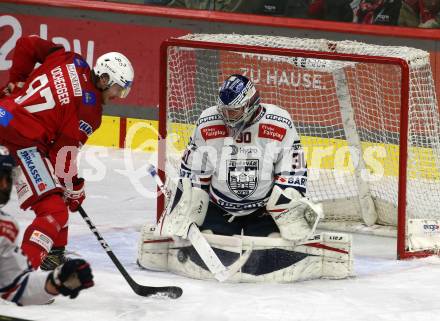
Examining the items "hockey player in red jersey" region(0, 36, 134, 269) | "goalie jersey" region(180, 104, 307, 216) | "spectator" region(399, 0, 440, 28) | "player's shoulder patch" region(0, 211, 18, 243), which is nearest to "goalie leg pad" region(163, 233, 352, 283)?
"goalie jersey" region(180, 104, 307, 216)

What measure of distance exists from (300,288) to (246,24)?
10.6 feet

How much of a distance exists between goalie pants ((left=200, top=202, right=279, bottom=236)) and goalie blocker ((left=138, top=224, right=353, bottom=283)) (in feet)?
0.53

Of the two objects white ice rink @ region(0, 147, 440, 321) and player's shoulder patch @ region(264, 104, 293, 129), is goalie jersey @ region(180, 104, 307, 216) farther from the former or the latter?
white ice rink @ region(0, 147, 440, 321)

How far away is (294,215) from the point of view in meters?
5.79

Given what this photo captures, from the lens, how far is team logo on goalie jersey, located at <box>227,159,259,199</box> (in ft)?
19.6

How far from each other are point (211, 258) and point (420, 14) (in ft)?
10.7

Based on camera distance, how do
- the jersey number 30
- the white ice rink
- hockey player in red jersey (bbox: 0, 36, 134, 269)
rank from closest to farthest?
the white ice rink
hockey player in red jersey (bbox: 0, 36, 134, 269)
the jersey number 30

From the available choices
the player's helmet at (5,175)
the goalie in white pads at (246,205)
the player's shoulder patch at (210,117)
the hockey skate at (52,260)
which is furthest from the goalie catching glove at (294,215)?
the player's helmet at (5,175)

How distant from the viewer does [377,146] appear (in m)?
7.25

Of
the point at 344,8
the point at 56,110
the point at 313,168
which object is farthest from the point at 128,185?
the point at 56,110

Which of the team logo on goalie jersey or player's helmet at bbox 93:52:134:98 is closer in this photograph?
player's helmet at bbox 93:52:134:98

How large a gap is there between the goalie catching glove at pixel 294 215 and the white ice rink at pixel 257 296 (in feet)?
0.80

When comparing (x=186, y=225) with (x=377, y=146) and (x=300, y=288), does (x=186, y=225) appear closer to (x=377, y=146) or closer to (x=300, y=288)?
(x=300, y=288)

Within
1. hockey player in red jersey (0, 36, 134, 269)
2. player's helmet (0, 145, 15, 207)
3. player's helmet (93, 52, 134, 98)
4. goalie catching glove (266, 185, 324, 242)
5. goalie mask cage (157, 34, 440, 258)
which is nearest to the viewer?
player's helmet (0, 145, 15, 207)
